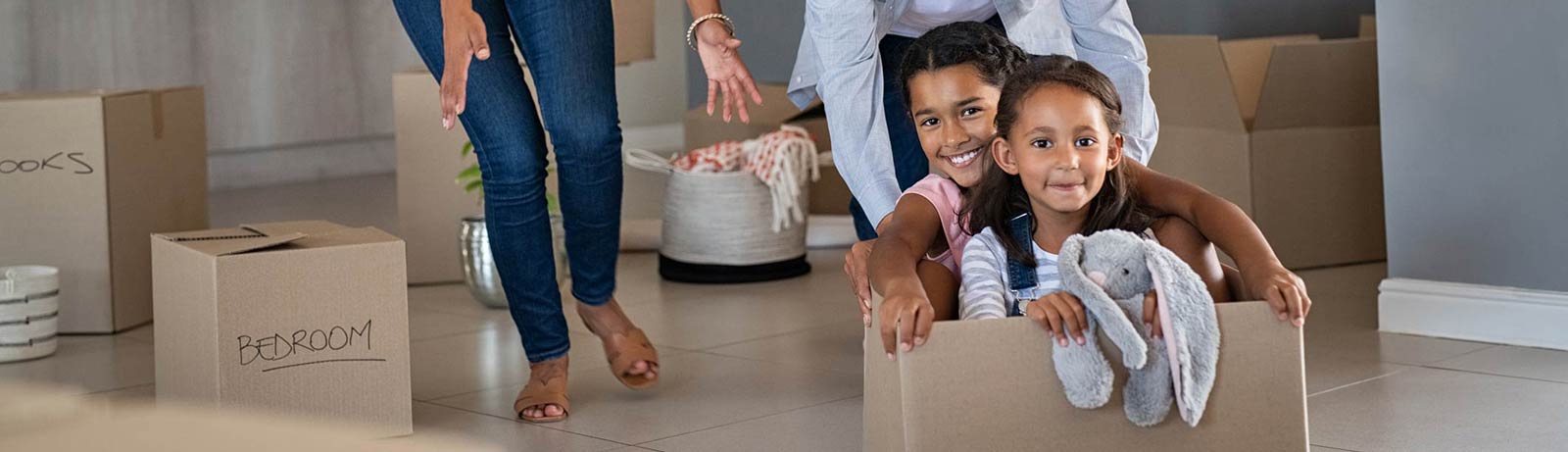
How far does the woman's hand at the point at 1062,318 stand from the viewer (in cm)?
138

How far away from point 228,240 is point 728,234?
1.41m

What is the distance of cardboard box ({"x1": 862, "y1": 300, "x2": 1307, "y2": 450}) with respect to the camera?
1.40 meters

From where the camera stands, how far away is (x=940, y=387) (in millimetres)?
1404

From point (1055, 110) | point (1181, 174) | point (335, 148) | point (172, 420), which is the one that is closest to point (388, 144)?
point (335, 148)

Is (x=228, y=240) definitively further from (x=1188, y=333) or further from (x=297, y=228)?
(x=1188, y=333)

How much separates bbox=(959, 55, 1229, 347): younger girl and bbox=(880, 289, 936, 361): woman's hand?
0.15m

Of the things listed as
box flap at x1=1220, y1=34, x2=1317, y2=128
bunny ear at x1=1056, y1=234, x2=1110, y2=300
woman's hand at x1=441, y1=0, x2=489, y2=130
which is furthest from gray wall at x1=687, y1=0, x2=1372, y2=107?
bunny ear at x1=1056, y1=234, x2=1110, y2=300

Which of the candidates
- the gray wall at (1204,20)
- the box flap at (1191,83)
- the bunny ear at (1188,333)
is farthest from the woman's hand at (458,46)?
the gray wall at (1204,20)

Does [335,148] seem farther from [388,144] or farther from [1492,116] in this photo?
[1492,116]

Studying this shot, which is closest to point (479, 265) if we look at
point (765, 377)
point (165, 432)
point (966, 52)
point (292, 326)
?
point (765, 377)

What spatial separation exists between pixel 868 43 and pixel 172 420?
1230 millimetres

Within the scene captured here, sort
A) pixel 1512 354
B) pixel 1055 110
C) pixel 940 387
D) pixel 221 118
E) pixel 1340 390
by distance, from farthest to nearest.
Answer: pixel 221 118 → pixel 1512 354 → pixel 1340 390 → pixel 1055 110 → pixel 940 387

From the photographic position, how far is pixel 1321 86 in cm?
316

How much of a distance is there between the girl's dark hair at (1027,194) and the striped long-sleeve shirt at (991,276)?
1 centimetres
